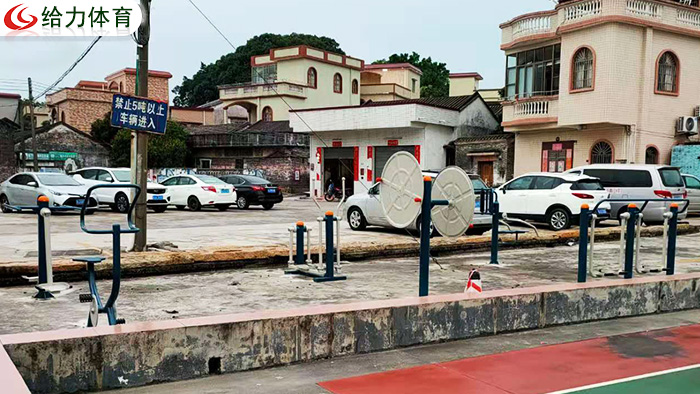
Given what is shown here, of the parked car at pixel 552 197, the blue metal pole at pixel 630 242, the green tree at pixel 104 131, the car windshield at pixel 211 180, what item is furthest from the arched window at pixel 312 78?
the blue metal pole at pixel 630 242

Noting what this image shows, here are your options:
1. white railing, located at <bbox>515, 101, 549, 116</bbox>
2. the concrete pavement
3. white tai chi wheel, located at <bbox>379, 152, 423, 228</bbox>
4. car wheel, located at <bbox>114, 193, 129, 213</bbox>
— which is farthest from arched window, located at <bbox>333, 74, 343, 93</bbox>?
the concrete pavement

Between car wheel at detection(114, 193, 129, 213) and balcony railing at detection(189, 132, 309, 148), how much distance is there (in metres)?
18.1

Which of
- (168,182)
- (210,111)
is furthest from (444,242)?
(210,111)

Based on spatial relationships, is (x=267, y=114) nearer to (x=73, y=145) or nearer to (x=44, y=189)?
(x=73, y=145)

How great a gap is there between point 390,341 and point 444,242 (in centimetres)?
671

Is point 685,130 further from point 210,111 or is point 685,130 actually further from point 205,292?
point 210,111

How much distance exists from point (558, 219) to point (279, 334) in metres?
12.4

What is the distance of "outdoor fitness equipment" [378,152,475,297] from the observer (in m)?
7.44

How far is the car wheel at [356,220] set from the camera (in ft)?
53.3

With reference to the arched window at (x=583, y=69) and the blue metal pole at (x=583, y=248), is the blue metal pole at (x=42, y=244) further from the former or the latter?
the arched window at (x=583, y=69)

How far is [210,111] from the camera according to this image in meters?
61.5

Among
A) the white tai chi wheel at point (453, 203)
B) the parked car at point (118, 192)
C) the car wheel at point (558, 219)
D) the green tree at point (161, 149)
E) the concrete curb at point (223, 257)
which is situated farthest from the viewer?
the green tree at point (161, 149)

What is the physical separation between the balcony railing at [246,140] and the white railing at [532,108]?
48.3 feet

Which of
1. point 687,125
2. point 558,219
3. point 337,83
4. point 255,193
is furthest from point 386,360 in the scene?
point 337,83
